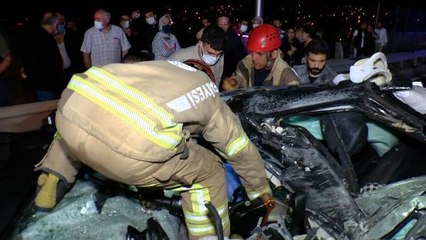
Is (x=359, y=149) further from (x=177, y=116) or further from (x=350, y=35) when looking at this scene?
(x=350, y=35)

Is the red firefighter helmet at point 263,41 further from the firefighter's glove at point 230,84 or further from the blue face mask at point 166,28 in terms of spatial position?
the blue face mask at point 166,28

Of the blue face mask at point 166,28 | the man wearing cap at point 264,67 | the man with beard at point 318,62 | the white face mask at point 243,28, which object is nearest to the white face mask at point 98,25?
the blue face mask at point 166,28

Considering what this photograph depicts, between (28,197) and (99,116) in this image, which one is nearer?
(99,116)

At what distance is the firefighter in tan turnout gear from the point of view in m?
1.55

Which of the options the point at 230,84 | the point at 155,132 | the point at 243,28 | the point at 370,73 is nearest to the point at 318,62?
the point at 230,84

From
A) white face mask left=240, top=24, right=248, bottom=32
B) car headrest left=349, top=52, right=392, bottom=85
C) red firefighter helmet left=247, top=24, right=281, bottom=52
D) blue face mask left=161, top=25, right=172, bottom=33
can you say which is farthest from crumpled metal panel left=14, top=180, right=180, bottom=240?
white face mask left=240, top=24, right=248, bottom=32

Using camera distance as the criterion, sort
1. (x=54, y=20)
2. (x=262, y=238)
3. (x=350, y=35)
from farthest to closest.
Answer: (x=350, y=35) → (x=54, y=20) → (x=262, y=238)

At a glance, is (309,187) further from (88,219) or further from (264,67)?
(264,67)

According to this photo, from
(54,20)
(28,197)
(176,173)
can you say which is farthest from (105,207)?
(54,20)

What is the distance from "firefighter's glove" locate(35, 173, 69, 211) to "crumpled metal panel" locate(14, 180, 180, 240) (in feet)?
0.11

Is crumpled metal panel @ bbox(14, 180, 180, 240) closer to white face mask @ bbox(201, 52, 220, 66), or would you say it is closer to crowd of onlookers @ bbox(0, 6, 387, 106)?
crowd of onlookers @ bbox(0, 6, 387, 106)

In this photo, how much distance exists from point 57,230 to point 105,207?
25cm

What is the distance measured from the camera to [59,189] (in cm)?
208

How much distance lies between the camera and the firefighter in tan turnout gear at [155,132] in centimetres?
155
